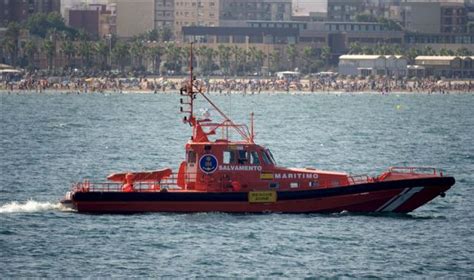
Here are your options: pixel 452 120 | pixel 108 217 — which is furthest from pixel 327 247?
pixel 452 120

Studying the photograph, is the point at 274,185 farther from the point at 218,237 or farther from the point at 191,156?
the point at 218,237

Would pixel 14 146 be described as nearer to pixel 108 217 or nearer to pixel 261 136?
pixel 261 136

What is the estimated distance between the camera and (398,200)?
64.3 metres

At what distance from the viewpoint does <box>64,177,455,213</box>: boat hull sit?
62969 millimetres

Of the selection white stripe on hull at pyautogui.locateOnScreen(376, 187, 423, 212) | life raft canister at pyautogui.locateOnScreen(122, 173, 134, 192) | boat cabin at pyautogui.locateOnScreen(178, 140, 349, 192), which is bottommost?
white stripe on hull at pyautogui.locateOnScreen(376, 187, 423, 212)

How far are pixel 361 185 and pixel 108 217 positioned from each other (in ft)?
32.5

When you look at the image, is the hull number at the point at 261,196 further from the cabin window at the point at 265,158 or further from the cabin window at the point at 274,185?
the cabin window at the point at 265,158

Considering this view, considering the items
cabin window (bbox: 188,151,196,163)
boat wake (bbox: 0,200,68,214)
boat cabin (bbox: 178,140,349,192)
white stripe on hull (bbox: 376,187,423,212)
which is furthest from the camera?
boat wake (bbox: 0,200,68,214)

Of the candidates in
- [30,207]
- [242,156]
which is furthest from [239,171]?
[30,207]

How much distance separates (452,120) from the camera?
168 m

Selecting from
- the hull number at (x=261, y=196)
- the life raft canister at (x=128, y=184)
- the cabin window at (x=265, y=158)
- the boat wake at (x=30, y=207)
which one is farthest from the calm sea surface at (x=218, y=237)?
the cabin window at (x=265, y=158)

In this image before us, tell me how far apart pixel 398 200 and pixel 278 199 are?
4868 millimetres

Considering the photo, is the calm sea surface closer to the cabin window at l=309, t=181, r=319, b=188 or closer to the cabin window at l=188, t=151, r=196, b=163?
the cabin window at l=309, t=181, r=319, b=188

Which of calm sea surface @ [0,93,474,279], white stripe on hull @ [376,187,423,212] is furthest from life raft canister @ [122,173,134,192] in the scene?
white stripe on hull @ [376,187,423,212]
